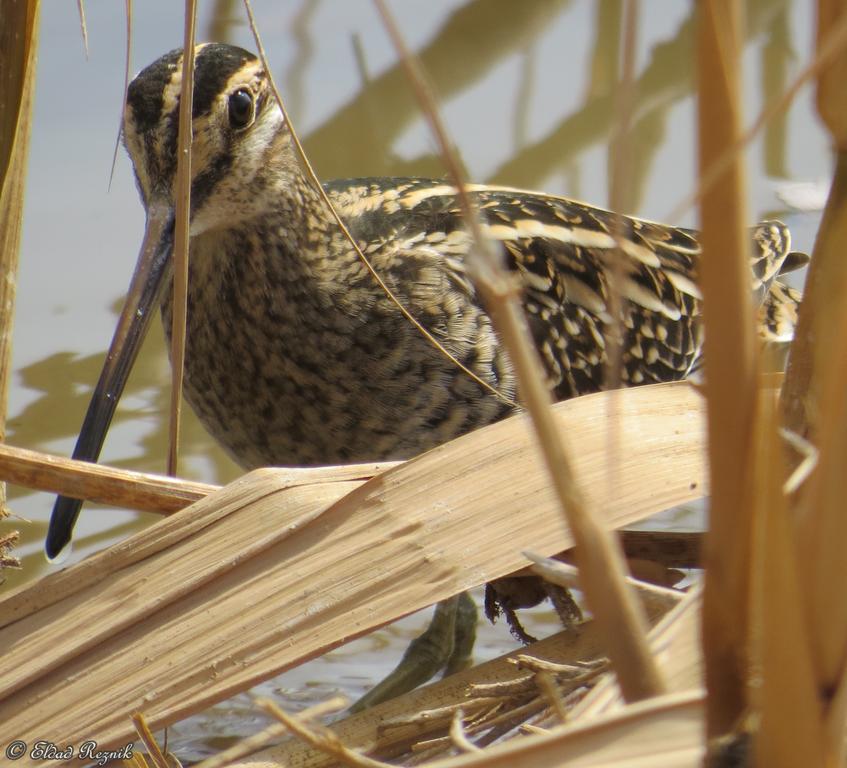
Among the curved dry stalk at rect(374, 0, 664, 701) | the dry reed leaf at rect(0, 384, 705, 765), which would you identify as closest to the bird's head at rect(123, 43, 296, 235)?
the dry reed leaf at rect(0, 384, 705, 765)

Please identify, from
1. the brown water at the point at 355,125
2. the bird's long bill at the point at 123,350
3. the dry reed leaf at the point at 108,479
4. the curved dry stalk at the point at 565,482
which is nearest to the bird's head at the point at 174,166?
the bird's long bill at the point at 123,350

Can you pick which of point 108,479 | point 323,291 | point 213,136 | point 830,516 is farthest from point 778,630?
point 323,291

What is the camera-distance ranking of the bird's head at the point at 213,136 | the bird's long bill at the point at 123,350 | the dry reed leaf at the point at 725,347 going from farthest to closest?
1. the bird's head at the point at 213,136
2. the bird's long bill at the point at 123,350
3. the dry reed leaf at the point at 725,347

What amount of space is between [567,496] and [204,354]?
7.01 feet

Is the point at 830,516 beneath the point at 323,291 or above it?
beneath

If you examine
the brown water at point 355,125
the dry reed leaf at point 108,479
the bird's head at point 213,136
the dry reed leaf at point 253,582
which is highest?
the brown water at point 355,125

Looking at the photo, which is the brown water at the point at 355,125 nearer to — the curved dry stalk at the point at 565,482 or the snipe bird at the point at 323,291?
the snipe bird at the point at 323,291

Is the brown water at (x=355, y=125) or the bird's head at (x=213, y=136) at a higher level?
the brown water at (x=355, y=125)

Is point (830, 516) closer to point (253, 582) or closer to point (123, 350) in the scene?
point (253, 582)

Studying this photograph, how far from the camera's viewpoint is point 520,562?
1.77 meters

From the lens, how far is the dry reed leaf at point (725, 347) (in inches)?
36.4

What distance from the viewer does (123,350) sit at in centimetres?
247

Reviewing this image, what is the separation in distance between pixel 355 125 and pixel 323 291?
7.26ft

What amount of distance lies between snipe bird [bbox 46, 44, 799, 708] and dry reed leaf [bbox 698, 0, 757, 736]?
1700 millimetres
